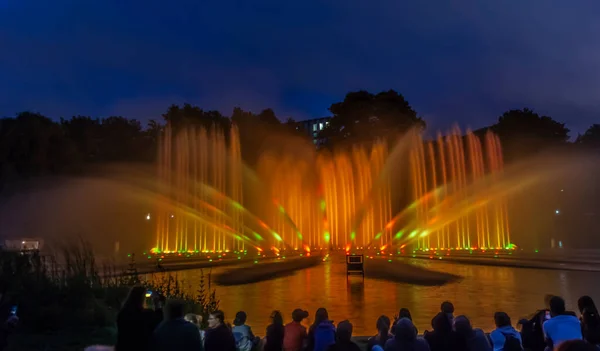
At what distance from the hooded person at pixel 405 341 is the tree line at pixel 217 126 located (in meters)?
46.8

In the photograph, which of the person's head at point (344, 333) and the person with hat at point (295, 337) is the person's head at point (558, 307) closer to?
the person's head at point (344, 333)

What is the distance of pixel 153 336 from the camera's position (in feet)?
18.1

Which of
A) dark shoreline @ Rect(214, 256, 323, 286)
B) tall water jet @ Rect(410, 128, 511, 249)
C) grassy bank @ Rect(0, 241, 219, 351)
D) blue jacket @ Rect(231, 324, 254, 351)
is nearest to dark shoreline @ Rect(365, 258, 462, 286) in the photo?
dark shoreline @ Rect(214, 256, 323, 286)

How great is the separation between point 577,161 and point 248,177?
3774cm

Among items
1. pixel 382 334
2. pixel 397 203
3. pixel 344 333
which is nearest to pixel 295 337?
pixel 382 334

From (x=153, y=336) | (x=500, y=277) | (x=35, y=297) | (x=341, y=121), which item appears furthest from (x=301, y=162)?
(x=153, y=336)

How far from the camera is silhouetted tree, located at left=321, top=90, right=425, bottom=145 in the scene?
2493 inches

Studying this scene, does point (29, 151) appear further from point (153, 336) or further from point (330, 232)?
point (153, 336)

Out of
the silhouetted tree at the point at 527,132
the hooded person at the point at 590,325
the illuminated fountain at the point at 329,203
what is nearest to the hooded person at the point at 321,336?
the hooded person at the point at 590,325

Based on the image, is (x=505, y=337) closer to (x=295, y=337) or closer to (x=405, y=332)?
(x=405, y=332)

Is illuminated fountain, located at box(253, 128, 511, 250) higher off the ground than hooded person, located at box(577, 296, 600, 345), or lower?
higher

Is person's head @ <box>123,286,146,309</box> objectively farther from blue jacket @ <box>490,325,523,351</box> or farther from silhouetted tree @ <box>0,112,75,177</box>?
silhouetted tree @ <box>0,112,75,177</box>

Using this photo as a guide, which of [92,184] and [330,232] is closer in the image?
[330,232]

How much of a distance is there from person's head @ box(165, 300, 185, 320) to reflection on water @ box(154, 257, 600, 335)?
18.6ft
